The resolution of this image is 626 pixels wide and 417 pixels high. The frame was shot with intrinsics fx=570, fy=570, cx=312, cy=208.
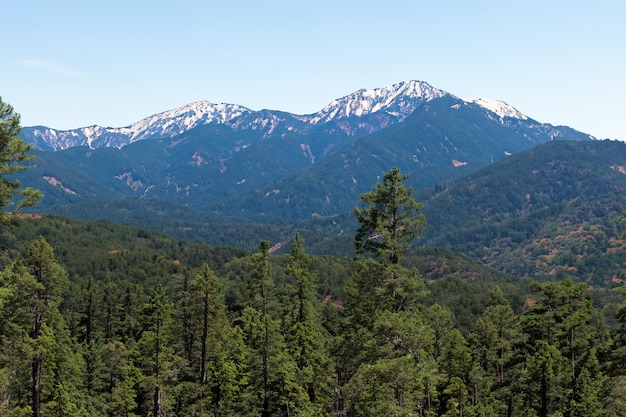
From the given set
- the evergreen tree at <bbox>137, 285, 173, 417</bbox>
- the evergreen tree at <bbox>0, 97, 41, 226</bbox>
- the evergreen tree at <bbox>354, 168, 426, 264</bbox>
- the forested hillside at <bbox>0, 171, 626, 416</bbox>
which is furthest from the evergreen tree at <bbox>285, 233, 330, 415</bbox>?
the evergreen tree at <bbox>0, 97, 41, 226</bbox>

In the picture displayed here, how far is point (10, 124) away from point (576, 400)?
4879cm

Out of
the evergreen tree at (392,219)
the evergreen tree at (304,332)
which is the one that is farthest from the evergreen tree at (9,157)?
the evergreen tree at (304,332)

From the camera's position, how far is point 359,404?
33.3 meters

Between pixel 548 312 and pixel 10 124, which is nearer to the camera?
pixel 10 124

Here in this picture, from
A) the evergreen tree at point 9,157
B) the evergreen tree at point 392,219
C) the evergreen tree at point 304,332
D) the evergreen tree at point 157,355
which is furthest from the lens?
the evergreen tree at point 157,355

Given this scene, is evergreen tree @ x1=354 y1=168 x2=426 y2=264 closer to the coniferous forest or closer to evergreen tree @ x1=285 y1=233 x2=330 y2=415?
the coniferous forest

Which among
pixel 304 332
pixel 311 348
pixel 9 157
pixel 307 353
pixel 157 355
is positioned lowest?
pixel 157 355

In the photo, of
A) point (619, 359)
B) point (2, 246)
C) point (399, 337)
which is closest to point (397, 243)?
point (399, 337)

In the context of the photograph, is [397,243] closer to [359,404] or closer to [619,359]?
[359,404]

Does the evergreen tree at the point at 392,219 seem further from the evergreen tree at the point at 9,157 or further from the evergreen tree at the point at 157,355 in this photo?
the evergreen tree at the point at 157,355

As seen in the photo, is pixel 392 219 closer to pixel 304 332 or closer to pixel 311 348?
pixel 304 332

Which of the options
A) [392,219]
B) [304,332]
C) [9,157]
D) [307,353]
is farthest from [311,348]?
[9,157]

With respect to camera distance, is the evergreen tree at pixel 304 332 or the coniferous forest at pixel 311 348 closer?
the coniferous forest at pixel 311 348

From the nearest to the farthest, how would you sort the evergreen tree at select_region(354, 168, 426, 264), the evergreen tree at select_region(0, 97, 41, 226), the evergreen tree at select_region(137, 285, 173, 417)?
1. the evergreen tree at select_region(0, 97, 41, 226)
2. the evergreen tree at select_region(354, 168, 426, 264)
3. the evergreen tree at select_region(137, 285, 173, 417)
